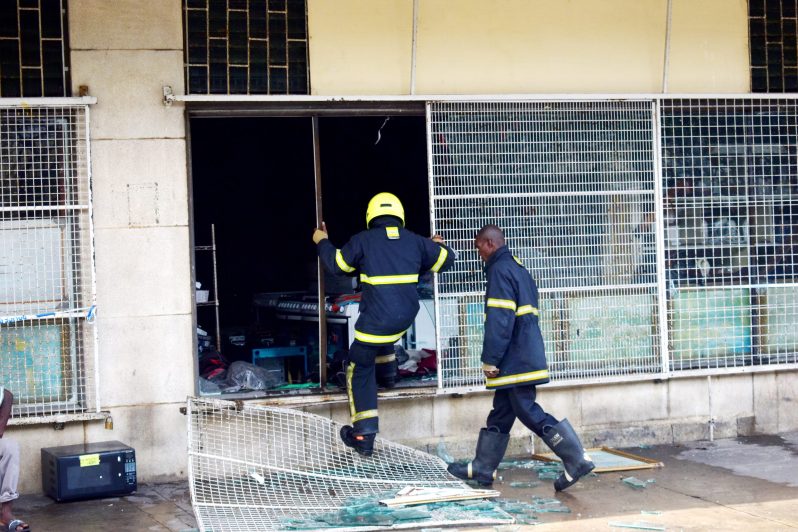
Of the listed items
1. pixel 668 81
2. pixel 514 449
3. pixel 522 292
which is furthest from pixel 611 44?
pixel 514 449

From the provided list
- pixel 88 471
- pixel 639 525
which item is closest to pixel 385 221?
pixel 88 471

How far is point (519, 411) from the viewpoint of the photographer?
26.5 ft

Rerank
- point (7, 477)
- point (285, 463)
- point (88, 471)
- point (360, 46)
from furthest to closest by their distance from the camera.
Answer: point (360, 46) → point (285, 463) → point (88, 471) → point (7, 477)

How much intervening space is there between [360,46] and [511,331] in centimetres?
268

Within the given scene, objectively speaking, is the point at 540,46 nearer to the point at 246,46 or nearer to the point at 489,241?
the point at 489,241

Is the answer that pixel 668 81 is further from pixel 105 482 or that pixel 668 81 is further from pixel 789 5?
pixel 105 482

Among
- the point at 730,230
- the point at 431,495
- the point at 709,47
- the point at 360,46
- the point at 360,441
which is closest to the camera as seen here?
the point at 431,495

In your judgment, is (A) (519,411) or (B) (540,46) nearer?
(A) (519,411)

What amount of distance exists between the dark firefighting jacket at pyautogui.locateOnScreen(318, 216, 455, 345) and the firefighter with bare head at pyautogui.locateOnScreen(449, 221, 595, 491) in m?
Result: 0.63

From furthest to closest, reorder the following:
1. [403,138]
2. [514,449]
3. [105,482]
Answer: [403,138], [514,449], [105,482]

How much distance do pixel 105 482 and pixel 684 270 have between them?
5211 millimetres

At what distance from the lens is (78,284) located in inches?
329

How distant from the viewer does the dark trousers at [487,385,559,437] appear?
8062 millimetres

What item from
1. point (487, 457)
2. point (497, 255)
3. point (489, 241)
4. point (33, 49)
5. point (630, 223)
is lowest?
point (487, 457)
